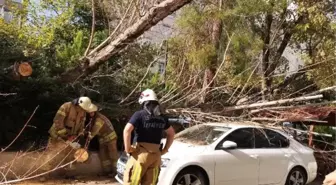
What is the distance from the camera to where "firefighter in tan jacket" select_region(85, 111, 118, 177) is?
8.92 metres

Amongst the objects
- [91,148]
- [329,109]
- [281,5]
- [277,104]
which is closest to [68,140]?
[91,148]

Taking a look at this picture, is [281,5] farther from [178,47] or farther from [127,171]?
[127,171]

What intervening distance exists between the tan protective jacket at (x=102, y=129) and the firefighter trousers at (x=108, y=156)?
14 cm

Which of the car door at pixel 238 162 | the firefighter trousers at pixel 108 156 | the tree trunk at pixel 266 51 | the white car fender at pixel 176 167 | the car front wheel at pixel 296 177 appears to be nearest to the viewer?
the white car fender at pixel 176 167

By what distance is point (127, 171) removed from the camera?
19.9 feet

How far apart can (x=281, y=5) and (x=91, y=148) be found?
615 cm

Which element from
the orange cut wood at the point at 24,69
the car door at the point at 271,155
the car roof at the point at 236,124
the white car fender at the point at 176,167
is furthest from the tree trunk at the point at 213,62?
the orange cut wood at the point at 24,69

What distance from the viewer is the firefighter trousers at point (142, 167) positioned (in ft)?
19.6

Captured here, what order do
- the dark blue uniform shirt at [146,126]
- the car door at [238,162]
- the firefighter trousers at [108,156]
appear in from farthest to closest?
the firefighter trousers at [108,156]
the car door at [238,162]
the dark blue uniform shirt at [146,126]

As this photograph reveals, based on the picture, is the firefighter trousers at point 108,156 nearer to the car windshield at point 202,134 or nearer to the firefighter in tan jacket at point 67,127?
the firefighter in tan jacket at point 67,127

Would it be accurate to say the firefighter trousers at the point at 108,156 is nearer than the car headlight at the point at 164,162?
No

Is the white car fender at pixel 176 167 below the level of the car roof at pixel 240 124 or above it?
below

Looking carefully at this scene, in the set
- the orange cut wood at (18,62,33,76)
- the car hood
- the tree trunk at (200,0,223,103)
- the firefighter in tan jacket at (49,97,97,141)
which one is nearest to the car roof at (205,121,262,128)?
the car hood

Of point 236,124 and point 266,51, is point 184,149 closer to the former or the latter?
point 236,124
